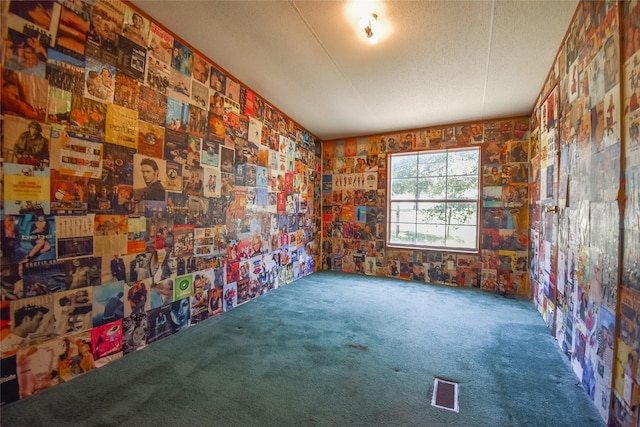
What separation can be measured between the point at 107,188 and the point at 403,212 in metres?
3.69

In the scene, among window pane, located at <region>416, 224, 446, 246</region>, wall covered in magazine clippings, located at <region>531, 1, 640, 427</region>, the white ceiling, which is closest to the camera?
wall covered in magazine clippings, located at <region>531, 1, 640, 427</region>

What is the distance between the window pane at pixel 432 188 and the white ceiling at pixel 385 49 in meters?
1.07

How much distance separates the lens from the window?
380 cm

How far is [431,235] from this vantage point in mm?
4020

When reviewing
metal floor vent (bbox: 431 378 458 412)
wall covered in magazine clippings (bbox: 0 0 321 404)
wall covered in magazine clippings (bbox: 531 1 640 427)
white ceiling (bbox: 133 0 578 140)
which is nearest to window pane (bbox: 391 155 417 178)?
white ceiling (bbox: 133 0 578 140)

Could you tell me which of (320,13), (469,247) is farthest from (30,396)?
(469,247)

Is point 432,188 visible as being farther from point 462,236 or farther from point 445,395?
point 445,395

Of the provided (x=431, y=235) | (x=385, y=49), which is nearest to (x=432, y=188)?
(x=431, y=235)

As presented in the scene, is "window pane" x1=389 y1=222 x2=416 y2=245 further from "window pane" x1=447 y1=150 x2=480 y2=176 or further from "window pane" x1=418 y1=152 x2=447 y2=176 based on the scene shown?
"window pane" x1=447 y1=150 x2=480 y2=176

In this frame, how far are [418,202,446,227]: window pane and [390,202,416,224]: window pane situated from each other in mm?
103

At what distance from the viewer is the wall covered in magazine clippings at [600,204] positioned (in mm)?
1164

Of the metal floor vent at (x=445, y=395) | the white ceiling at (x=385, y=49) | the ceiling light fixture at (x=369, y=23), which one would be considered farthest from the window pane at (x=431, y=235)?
the ceiling light fixture at (x=369, y=23)

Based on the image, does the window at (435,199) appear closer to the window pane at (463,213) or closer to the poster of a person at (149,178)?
the window pane at (463,213)

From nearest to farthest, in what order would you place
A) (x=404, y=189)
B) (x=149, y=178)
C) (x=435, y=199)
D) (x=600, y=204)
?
(x=600, y=204), (x=149, y=178), (x=435, y=199), (x=404, y=189)
